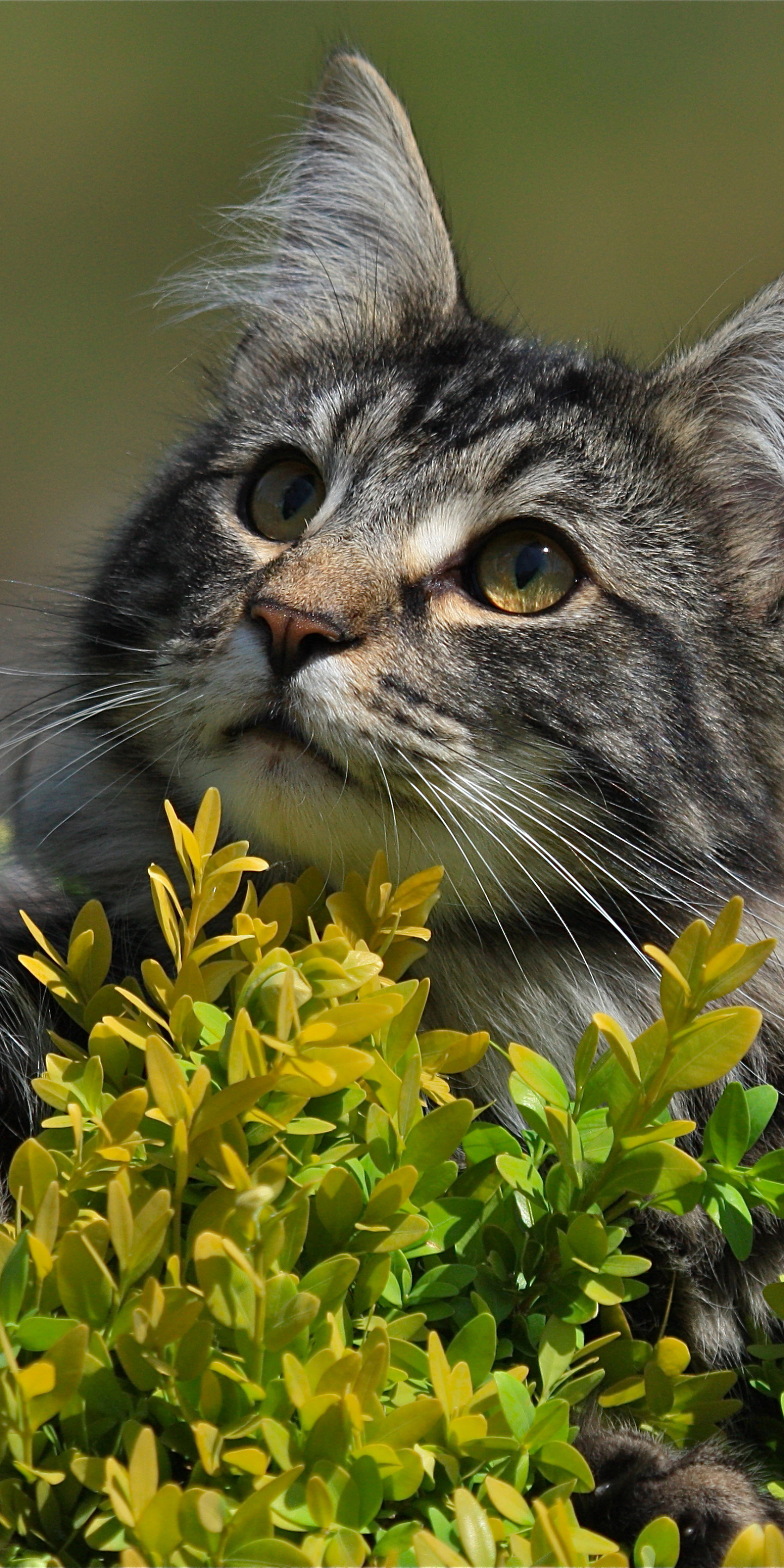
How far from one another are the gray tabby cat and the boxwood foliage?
0.29 m

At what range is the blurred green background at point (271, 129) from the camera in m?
5.41

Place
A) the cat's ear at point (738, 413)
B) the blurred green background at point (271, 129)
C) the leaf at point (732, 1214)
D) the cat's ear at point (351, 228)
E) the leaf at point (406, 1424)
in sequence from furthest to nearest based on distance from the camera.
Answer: the blurred green background at point (271, 129)
the cat's ear at point (351, 228)
the cat's ear at point (738, 413)
the leaf at point (732, 1214)
the leaf at point (406, 1424)

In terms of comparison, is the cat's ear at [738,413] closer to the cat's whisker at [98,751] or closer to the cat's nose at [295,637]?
the cat's nose at [295,637]

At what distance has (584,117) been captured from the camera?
19.5 ft

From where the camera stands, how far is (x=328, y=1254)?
98 cm

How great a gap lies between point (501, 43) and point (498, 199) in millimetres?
764

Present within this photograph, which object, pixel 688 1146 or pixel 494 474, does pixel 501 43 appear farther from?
pixel 688 1146

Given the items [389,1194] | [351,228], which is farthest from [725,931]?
[351,228]

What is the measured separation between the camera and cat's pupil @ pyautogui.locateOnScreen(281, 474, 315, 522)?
179 cm

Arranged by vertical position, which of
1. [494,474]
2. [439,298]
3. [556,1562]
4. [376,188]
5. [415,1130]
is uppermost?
[376,188]

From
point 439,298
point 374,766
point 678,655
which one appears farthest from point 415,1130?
point 439,298

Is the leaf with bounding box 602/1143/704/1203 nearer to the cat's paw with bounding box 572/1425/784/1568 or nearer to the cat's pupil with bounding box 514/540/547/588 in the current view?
the cat's paw with bounding box 572/1425/784/1568

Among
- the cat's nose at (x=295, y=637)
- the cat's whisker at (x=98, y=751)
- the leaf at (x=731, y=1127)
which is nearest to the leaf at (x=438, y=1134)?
the leaf at (x=731, y=1127)

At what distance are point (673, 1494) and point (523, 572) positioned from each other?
3.17 ft
